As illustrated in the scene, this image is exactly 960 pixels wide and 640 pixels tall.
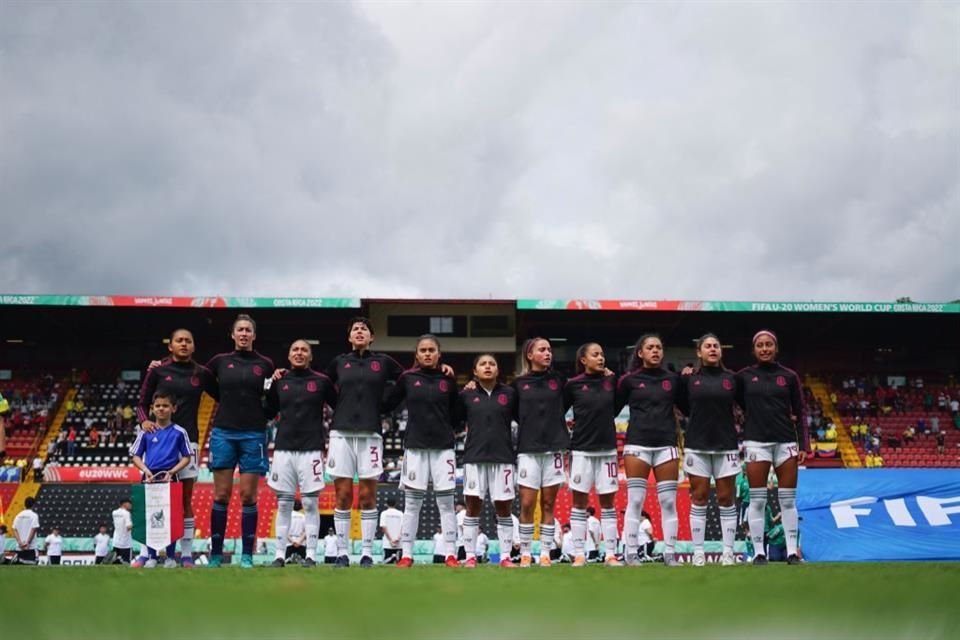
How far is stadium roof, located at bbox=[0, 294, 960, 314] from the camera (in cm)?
2977

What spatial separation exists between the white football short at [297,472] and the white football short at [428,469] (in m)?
0.82

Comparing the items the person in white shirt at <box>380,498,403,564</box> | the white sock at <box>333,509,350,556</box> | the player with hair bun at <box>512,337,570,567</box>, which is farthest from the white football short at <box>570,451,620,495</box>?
the person in white shirt at <box>380,498,403,564</box>

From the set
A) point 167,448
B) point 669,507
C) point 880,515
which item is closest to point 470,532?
point 669,507

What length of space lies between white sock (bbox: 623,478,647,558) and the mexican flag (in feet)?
14.5

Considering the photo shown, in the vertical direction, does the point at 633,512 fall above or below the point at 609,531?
above

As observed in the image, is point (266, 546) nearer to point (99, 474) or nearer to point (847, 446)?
point (99, 474)

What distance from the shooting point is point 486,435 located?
841cm

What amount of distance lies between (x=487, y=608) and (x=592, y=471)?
196 inches

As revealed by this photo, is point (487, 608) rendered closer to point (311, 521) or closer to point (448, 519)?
point (448, 519)

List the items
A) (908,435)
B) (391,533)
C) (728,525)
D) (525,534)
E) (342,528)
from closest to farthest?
(342,528), (728,525), (525,534), (391,533), (908,435)

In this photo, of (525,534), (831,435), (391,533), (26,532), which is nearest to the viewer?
(525,534)

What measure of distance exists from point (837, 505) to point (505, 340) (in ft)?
72.4

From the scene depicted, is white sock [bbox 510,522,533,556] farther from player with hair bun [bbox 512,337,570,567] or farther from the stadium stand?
the stadium stand

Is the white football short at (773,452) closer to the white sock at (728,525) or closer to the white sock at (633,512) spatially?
the white sock at (728,525)
